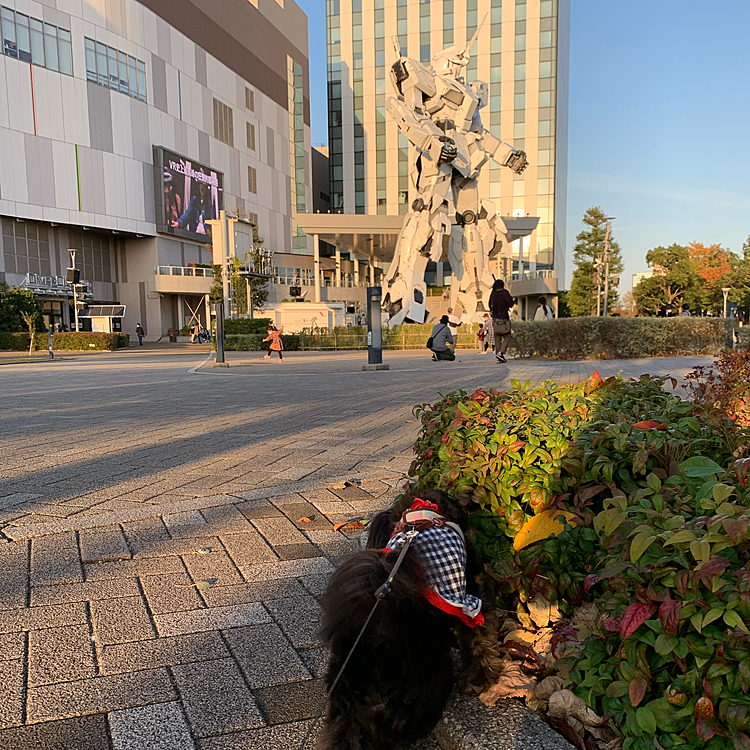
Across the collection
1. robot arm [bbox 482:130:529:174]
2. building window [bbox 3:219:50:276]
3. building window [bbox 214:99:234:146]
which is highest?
building window [bbox 214:99:234:146]

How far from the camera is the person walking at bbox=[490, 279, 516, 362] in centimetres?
1527

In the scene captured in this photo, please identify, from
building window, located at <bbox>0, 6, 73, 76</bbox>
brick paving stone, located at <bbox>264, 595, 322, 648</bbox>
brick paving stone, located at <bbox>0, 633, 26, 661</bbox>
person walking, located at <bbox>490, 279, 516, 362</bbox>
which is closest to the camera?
brick paving stone, located at <bbox>0, 633, 26, 661</bbox>

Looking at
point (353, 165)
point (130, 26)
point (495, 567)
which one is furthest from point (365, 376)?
point (353, 165)

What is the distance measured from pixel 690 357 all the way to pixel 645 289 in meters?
49.2

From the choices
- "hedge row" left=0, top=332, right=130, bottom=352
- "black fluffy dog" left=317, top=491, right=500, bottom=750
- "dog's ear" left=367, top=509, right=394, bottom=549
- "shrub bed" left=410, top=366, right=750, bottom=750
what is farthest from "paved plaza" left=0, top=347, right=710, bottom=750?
"hedge row" left=0, top=332, right=130, bottom=352

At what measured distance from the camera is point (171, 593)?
2.82 meters

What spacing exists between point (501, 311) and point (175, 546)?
13.2 metres

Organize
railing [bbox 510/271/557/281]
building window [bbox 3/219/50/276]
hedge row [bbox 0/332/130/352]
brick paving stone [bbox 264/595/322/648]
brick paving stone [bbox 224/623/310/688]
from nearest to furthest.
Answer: brick paving stone [bbox 224/623/310/688] → brick paving stone [bbox 264/595/322/648] → hedge row [bbox 0/332/130/352] → building window [bbox 3/219/50/276] → railing [bbox 510/271/557/281]

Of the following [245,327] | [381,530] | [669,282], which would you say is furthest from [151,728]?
[669,282]

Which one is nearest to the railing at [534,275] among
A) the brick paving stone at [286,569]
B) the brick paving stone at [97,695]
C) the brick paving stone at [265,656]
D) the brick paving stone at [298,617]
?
the brick paving stone at [286,569]

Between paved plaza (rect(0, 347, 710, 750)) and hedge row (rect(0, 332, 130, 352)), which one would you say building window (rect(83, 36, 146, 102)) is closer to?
→ hedge row (rect(0, 332, 130, 352))

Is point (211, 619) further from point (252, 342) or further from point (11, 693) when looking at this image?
point (252, 342)

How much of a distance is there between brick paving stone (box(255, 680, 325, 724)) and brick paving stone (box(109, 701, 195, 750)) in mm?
252

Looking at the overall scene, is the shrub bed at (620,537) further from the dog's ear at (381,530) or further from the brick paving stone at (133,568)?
the brick paving stone at (133,568)
